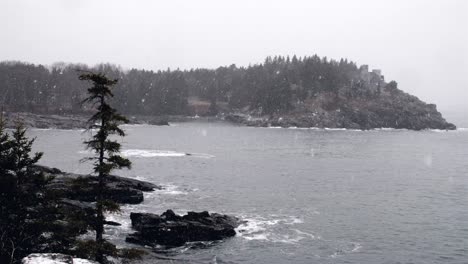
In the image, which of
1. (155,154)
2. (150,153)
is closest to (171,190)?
(155,154)

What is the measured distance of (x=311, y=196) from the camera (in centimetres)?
7725

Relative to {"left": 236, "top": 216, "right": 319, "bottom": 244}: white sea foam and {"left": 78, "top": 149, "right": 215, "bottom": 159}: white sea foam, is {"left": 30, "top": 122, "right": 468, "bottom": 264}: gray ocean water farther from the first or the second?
{"left": 78, "top": 149, "right": 215, "bottom": 159}: white sea foam

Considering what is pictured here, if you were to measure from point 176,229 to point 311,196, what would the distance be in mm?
32960

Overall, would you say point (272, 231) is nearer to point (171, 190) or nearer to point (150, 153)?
point (171, 190)

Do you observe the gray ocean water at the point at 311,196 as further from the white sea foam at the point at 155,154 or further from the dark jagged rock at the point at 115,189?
the dark jagged rock at the point at 115,189

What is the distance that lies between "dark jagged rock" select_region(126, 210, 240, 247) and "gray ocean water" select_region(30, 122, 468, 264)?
1.61 meters

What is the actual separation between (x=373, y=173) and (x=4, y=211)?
286 feet

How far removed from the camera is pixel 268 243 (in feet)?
165

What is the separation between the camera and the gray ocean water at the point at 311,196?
48.7 meters

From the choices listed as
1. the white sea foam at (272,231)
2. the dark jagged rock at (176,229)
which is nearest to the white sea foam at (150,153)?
the white sea foam at (272,231)

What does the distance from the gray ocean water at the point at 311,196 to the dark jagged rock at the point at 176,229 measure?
1.61 m

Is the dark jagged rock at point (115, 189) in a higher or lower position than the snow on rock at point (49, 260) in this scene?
lower

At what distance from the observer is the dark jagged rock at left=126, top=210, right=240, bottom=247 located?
164 ft

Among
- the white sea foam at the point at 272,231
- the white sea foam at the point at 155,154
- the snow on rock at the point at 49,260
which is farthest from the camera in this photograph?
the white sea foam at the point at 155,154
